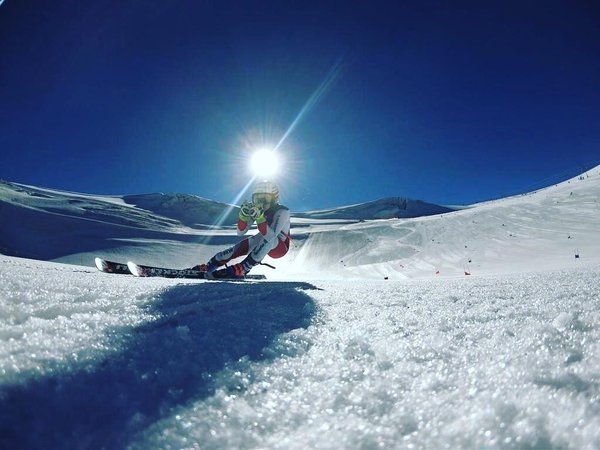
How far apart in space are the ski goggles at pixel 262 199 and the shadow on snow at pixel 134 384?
18.0 ft

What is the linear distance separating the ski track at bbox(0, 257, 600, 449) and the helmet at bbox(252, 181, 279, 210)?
538cm

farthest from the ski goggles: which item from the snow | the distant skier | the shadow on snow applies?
the shadow on snow

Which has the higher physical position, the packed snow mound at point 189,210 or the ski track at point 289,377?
the packed snow mound at point 189,210

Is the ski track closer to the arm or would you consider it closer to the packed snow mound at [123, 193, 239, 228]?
the arm

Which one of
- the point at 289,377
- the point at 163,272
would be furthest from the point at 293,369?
the point at 163,272

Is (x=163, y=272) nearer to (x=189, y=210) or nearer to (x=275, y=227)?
(x=275, y=227)

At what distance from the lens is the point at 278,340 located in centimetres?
171

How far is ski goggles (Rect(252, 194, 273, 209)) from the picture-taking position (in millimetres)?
7484

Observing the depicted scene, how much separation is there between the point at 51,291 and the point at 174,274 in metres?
5.34

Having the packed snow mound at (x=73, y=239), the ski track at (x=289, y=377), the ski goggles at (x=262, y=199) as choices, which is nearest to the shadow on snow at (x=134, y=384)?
the ski track at (x=289, y=377)

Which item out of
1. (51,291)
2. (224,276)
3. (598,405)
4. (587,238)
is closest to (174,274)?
(224,276)

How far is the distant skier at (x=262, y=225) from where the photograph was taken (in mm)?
7371

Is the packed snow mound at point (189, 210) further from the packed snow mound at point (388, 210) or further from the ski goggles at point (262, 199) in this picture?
the ski goggles at point (262, 199)

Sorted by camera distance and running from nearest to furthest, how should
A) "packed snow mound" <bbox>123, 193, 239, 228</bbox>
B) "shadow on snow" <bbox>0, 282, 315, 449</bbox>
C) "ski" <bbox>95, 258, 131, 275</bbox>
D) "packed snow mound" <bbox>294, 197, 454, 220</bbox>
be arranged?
"shadow on snow" <bbox>0, 282, 315, 449</bbox> → "ski" <bbox>95, 258, 131, 275</bbox> → "packed snow mound" <bbox>123, 193, 239, 228</bbox> → "packed snow mound" <bbox>294, 197, 454, 220</bbox>
